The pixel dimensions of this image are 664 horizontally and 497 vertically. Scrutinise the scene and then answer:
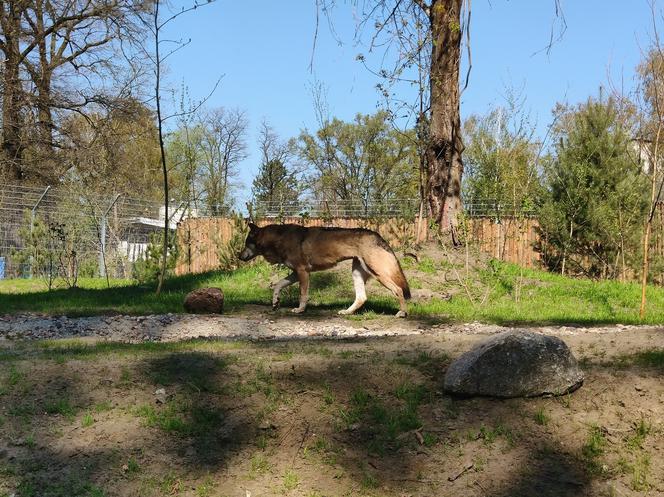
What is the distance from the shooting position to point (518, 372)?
5578 millimetres

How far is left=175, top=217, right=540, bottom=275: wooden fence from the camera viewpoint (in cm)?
1960

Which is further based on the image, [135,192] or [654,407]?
[135,192]

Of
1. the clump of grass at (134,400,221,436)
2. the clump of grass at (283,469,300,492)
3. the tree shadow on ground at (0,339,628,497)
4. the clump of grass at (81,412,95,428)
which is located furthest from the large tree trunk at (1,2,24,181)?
the clump of grass at (283,469,300,492)

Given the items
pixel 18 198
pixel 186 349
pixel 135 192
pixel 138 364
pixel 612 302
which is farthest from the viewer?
pixel 135 192

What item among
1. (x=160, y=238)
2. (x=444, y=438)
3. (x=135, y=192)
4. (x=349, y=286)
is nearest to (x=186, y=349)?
(x=444, y=438)

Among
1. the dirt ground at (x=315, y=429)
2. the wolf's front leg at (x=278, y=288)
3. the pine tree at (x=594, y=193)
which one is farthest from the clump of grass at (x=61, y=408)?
the pine tree at (x=594, y=193)

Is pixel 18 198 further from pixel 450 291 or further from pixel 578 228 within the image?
pixel 578 228

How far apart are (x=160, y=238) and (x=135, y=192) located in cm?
1653

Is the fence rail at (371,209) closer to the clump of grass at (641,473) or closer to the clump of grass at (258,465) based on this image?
the clump of grass at (258,465)

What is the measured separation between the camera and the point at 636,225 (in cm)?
1977

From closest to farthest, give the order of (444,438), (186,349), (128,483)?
(128,483) < (444,438) < (186,349)

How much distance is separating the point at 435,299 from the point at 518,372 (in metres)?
7.95

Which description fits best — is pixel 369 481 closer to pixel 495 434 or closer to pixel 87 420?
pixel 495 434

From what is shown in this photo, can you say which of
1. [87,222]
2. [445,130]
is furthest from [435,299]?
[87,222]
